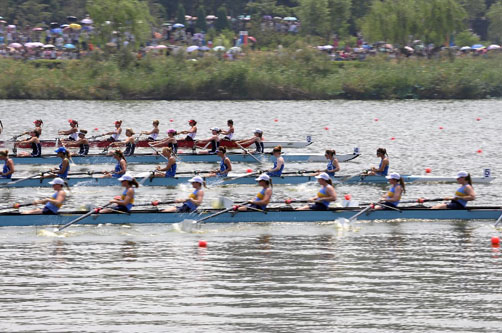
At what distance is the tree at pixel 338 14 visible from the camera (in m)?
68.6

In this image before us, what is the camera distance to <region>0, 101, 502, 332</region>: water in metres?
13.8

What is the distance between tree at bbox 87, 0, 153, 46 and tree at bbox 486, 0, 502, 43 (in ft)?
105

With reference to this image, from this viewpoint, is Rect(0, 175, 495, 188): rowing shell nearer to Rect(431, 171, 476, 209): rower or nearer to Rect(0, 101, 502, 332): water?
Rect(0, 101, 502, 332): water

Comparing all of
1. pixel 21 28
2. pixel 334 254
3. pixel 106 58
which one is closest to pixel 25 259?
pixel 334 254

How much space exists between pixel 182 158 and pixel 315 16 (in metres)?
38.4

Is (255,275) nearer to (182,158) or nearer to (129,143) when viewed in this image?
(129,143)

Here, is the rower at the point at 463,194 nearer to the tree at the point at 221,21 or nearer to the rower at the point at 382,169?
the rower at the point at 382,169

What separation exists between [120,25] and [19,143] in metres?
26.5

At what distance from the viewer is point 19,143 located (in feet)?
102

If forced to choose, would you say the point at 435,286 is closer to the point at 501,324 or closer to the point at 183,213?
the point at 501,324

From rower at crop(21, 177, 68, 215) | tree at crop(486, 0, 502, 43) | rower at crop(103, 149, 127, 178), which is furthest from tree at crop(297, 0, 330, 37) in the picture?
rower at crop(21, 177, 68, 215)

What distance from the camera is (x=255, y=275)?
16.3m

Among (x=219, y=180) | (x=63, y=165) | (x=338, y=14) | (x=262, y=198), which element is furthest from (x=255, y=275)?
(x=338, y=14)

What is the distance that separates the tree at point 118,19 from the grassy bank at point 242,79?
2.96 metres
